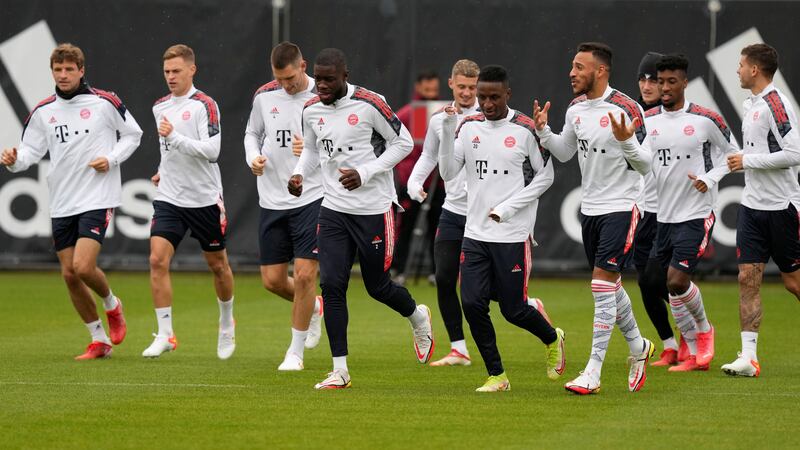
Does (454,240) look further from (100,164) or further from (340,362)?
(100,164)

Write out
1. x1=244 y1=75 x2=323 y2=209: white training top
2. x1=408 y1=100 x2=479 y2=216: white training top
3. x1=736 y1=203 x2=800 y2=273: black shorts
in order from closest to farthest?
x1=408 y1=100 x2=479 y2=216: white training top, x1=736 y1=203 x2=800 y2=273: black shorts, x1=244 y1=75 x2=323 y2=209: white training top

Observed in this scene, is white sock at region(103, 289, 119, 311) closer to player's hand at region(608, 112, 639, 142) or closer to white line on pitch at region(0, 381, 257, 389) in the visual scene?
white line on pitch at region(0, 381, 257, 389)

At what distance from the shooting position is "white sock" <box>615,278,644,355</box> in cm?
944

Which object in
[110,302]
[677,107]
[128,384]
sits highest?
[677,107]

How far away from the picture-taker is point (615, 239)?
9180 millimetres

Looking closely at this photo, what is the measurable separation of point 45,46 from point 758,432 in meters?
14.5

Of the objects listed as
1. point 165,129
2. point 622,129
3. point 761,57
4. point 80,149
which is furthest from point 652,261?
point 80,149

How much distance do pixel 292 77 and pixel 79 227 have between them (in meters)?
2.24

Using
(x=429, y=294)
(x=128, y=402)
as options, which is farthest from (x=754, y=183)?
(x=429, y=294)

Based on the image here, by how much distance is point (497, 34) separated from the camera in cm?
1953

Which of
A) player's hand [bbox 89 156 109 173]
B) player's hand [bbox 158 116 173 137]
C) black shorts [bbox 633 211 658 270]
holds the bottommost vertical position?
black shorts [bbox 633 211 658 270]

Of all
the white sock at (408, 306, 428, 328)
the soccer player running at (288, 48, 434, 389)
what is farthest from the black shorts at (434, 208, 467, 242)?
the soccer player running at (288, 48, 434, 389)

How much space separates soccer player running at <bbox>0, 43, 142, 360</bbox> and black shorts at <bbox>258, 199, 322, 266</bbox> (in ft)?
4.42

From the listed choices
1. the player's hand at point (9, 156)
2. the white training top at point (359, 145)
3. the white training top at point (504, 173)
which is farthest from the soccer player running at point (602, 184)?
the player's hand at point (9, 156)
